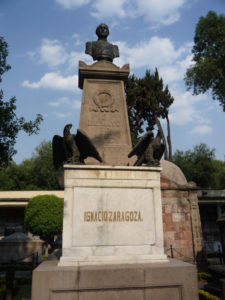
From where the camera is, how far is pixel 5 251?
15.6 metres

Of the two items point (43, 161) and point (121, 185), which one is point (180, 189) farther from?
point (43, 161)

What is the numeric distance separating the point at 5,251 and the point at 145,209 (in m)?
13.8

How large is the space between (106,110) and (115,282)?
15.5ft

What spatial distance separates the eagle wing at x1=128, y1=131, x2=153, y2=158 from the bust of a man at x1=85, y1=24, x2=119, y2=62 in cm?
403

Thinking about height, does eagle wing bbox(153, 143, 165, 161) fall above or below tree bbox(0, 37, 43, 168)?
below

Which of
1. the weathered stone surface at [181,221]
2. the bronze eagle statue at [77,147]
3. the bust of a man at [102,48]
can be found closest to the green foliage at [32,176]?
the weathered stone surface at [181,221]

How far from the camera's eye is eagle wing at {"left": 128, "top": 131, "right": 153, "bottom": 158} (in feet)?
16.7

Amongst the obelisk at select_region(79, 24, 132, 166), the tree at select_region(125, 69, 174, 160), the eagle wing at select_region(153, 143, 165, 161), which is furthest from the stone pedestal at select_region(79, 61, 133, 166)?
the tree at select_region(125, 69, 174, 160)

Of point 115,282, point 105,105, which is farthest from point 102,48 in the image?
point 115,282

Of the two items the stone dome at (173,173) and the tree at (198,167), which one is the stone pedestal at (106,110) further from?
the tree at (198,167)

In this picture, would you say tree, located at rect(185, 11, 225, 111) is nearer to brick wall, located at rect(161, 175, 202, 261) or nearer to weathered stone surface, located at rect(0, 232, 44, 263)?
brick wall, located at rect(161, 175, 202, 261)

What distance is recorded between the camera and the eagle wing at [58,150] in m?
5.46

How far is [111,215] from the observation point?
459cm

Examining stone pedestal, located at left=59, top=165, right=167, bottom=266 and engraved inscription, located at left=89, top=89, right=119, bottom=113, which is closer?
stone pedestal, located at left=59, top=165, right=167, bottom=266
